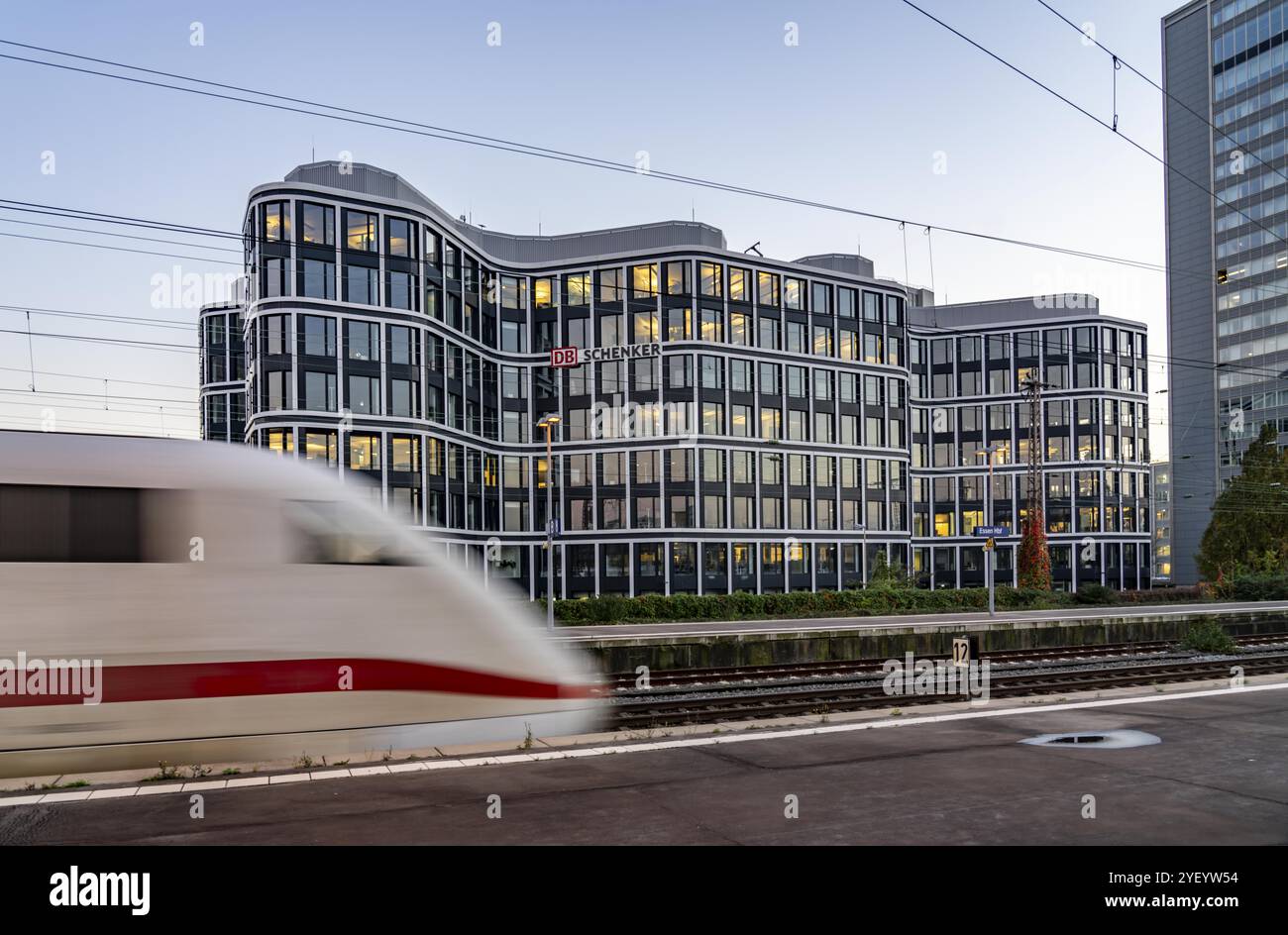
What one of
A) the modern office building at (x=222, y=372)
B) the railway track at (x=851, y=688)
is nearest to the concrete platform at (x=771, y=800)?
the railway track at (x=851, y=688)

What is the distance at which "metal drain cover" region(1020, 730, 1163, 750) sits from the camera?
41.4ft

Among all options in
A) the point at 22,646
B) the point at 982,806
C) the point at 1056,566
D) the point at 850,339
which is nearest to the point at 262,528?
the point at 22,646

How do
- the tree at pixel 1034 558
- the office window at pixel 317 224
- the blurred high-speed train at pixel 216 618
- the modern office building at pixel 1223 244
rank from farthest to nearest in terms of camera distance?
the modern office building at pixel 1223 244 → the office window at pixel 317 224 → the tree at pixel 1034 558 → the blurred high-speed train at pixel 216 618

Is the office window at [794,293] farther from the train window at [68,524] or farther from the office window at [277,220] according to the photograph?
the train window at [68,524]

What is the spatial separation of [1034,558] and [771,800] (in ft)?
157

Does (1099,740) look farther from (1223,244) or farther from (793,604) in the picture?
(1223,244)

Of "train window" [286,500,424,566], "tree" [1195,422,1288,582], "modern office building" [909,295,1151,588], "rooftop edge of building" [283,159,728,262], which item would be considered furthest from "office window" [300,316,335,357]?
"tree" [1195,422,1288,582]

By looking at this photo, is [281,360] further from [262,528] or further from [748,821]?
[748,821]

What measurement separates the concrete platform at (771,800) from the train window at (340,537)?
244 cm

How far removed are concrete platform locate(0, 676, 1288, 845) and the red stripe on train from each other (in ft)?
3.39

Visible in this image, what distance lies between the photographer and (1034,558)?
52406 millimetres

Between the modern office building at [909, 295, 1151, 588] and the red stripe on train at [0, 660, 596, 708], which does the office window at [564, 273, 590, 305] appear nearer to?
the modern office building at [909, 295, 1151, 588]

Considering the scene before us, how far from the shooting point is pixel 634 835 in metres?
8.23

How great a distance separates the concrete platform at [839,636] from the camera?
90.2 feet
